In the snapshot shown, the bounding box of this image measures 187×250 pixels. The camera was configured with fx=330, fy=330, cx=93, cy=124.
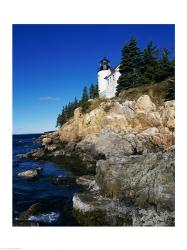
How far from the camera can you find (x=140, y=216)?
33.1 ft

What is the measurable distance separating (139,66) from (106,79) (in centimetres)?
704

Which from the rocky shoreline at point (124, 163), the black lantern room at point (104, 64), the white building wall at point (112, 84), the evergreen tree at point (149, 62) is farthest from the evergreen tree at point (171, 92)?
the black lantern room at point (104, 64)

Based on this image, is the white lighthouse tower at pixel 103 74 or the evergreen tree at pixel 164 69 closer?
the evergreen tree at pixel 164 69

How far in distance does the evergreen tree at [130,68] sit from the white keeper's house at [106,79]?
2.56 m

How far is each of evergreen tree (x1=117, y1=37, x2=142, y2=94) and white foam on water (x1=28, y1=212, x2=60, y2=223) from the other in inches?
654

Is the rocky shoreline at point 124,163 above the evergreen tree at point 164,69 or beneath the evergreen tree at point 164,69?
beneath

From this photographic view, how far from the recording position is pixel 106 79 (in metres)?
33.8

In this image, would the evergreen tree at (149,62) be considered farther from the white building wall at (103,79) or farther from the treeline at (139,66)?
the white building wall at (103,79)

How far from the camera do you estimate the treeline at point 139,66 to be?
2455 cm

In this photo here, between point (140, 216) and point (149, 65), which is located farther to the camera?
point (149, 65)
